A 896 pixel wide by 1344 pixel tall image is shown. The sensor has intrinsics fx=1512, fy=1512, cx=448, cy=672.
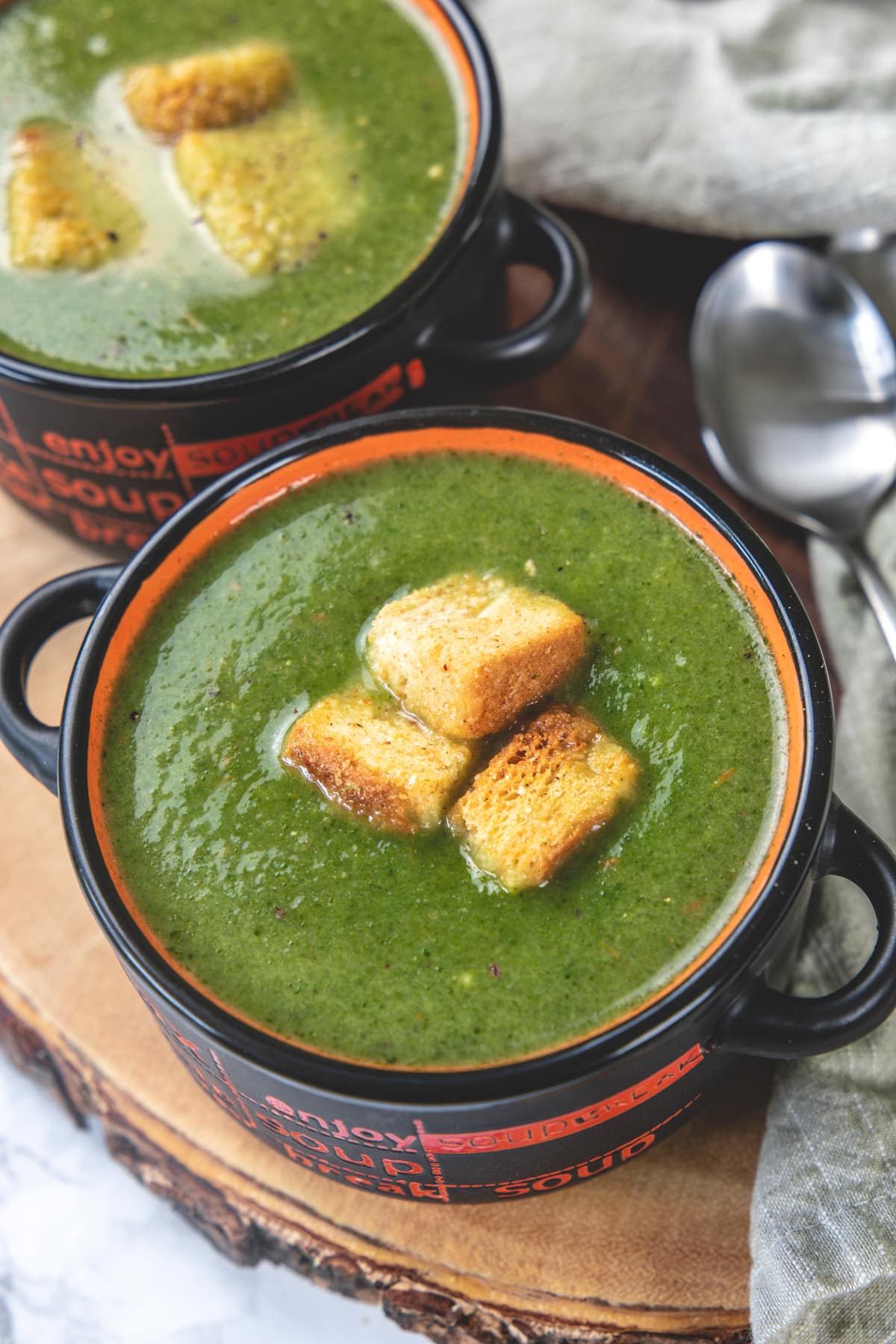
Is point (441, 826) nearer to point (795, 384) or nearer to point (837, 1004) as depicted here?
point (837, 1004)

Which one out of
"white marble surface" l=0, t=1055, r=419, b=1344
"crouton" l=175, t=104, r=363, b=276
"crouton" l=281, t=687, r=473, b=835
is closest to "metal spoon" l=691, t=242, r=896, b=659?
"crouton" l=175, t=104, r=363, b=276

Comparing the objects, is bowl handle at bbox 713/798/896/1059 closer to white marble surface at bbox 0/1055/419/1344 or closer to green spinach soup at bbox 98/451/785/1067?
green spinach soup at bbox 98/451/785/1067

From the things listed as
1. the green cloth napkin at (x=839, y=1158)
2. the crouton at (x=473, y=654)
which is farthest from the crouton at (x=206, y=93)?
the green cloth napkin at (x=839, y=1158)

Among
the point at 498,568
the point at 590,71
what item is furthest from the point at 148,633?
the point at 590,71

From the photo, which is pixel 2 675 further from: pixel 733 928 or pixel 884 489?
pixel 884 489

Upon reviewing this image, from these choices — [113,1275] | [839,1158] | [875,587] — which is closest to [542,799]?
[839,1158]

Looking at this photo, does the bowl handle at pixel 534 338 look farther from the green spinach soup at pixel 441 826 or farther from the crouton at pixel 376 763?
the crouton at pixel 376 763
